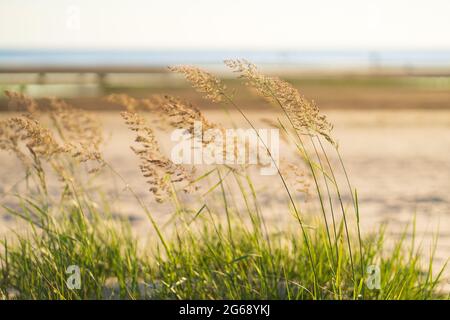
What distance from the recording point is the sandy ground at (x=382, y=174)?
4.20 metres

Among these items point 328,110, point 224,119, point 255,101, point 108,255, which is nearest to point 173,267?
point 108,255

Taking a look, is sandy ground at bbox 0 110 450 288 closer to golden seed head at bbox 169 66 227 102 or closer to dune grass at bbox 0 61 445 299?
dune grass at bbox 0 61 445 299

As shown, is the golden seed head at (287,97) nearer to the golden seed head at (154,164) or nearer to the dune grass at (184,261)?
the dune grass at (184,261)

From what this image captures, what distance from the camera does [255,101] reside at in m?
13.5

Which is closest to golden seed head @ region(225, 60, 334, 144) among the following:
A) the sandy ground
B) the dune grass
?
the dune grass

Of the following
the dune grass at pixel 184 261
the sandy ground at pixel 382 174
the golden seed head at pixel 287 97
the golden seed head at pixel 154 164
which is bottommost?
the sandy ground at pixel 382 174

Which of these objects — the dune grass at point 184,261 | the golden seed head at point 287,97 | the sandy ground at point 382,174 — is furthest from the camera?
the sandy ground at point 382,174

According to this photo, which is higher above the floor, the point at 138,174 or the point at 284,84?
the point at 284,84

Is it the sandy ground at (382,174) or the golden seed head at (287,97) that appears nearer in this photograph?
the golden seed head at (287,97)

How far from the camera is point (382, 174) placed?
6281 millimetres

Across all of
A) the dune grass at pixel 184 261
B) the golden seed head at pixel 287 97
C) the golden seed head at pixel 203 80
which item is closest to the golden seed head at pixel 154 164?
the dune grass at pixel 184 261

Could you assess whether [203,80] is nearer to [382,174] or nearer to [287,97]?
[287,97]
